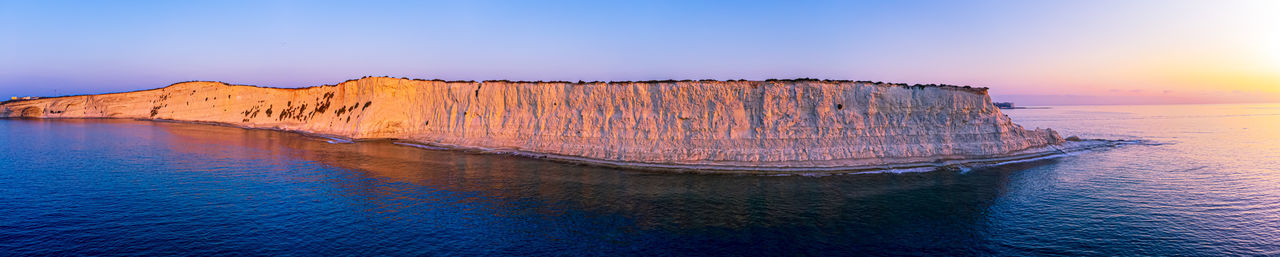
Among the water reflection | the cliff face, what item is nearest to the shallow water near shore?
the water reflection

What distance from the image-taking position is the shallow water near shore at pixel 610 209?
1259 centimetres

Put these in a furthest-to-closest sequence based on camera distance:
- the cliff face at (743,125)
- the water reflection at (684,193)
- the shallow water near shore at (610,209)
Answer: the cliff face at (743,125)
the water reflection at (684,193)
the shallow water near shore at (610,209)

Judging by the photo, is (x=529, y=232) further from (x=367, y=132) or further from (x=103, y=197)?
(x=367, y=132)

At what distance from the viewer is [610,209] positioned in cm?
1677

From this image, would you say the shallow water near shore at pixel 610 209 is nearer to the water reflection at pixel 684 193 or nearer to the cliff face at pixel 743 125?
the water reflection at pixel 684 193

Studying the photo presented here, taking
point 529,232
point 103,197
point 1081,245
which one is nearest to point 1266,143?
point 1081,245

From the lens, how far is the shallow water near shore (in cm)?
1259

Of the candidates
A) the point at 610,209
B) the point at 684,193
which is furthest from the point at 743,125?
the point at 610,209

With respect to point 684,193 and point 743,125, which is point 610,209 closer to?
point 684,193

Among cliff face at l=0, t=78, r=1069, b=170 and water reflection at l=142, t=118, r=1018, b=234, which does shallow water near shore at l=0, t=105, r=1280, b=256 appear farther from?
A: cliff face at l=0, t=78, r=1069, b=170

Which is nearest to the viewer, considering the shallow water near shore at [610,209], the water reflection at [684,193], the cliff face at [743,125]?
the shallow water near shore at [610,209]

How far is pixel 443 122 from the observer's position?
42.1 meters

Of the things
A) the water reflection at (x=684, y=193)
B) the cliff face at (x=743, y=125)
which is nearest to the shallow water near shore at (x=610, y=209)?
the water reflection at (x=684, y=193)

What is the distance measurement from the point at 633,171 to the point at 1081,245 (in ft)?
55.7
